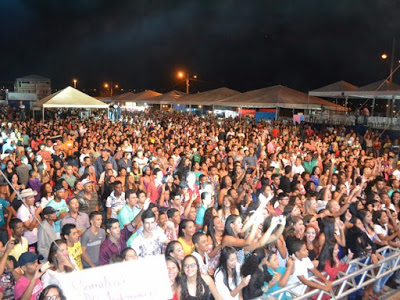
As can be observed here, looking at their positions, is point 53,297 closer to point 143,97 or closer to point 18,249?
point 18,249

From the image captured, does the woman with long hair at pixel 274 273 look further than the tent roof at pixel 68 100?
No

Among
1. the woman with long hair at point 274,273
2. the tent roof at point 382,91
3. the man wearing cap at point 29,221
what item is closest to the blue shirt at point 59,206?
the man wearing cap at point 29,221

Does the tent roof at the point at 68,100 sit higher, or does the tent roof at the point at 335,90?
the tent roof at the point at 335,90

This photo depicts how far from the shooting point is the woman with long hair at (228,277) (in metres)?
3.43

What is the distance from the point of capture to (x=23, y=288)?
3.29 meters

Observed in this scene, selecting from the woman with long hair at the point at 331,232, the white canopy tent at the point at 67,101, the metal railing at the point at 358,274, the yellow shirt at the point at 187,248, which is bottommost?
the metal railing at the point at 358,274

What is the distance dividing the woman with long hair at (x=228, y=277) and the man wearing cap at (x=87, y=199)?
9.47 feet

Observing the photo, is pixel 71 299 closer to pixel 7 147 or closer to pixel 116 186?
pixel 116 186

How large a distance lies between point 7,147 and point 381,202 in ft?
29.0

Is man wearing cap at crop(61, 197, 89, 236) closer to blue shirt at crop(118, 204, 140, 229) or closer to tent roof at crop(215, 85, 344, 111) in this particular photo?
blue shirt at crop(118, 204, 140, 229)

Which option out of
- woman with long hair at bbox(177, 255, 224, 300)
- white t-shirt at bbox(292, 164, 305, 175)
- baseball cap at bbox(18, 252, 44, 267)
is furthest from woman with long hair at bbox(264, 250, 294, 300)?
white t-shirt at bbox(292, 164, 305, 175)

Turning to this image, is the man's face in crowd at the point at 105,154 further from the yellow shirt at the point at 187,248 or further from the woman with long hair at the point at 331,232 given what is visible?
the woman with long hair at the point at 331,232

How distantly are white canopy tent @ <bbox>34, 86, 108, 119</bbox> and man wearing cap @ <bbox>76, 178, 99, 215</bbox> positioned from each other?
9131 mm

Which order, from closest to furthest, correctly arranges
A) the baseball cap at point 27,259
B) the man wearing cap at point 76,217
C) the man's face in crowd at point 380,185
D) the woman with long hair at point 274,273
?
the baseball cap at point 27,259 → the woman with long hair at point 274,273 → the man wearing cap at point 76,217 → the man's face in crowd at point 380,185
